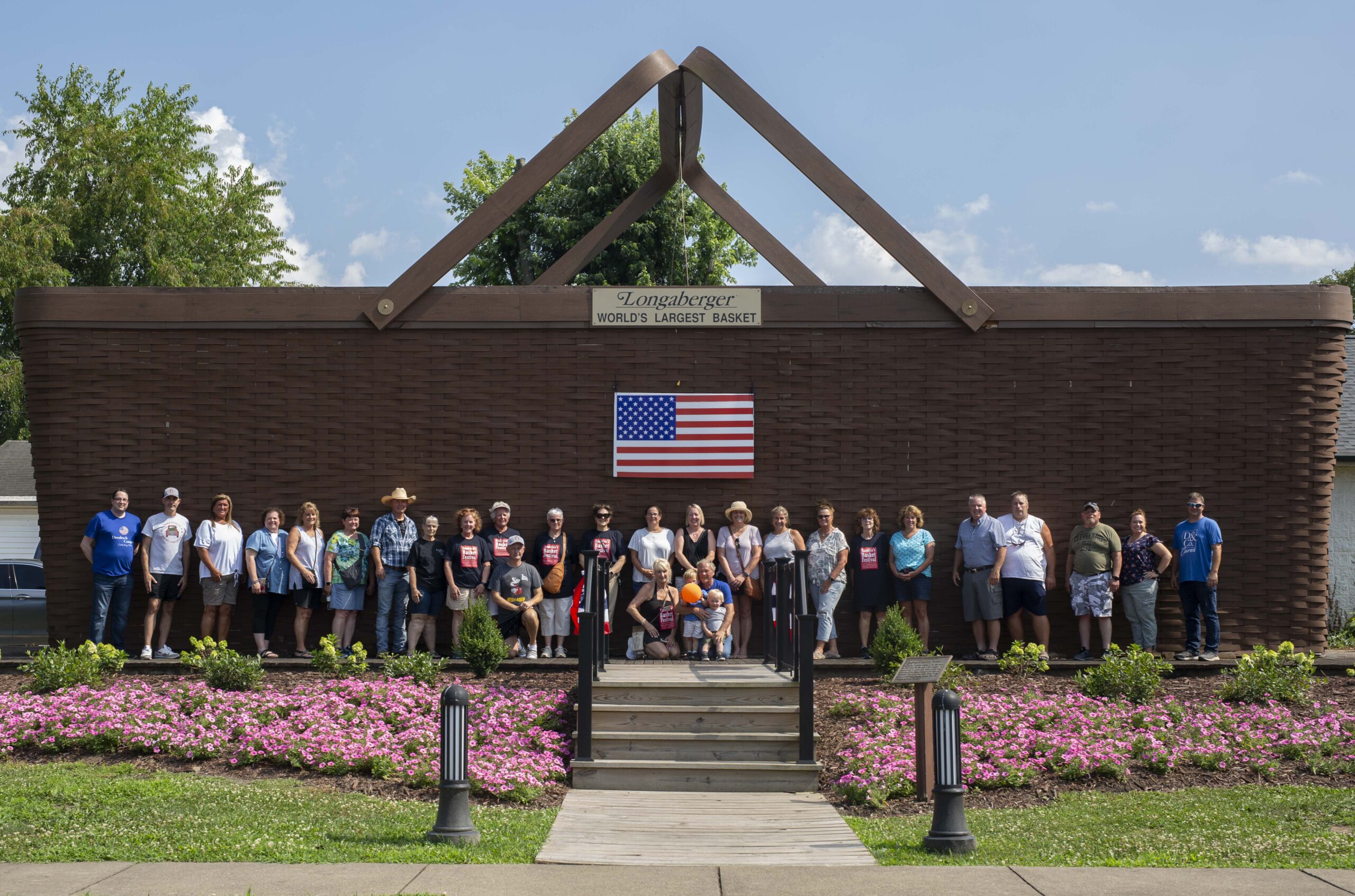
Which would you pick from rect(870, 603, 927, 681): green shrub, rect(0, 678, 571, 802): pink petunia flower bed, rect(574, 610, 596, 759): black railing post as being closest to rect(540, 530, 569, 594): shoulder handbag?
rect(0, 678, 571, 802): pink petunia flower bed

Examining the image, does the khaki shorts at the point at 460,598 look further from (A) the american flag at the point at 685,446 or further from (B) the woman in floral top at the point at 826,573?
(B) the woman in floral top at the point at 826,573

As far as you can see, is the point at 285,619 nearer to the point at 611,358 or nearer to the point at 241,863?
the point at 611,358

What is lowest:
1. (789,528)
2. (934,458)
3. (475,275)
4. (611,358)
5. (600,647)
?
(600,647)

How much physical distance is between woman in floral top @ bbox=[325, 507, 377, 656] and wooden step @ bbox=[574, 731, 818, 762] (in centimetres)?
398

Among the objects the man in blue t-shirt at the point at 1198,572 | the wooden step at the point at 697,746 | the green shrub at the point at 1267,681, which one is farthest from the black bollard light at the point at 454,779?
the man in blue t-shirt at the point at 1198,572

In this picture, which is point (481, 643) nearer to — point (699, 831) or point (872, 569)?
point (699, 831)

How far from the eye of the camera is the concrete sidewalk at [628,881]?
18.1 feet

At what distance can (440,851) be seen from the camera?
628cm

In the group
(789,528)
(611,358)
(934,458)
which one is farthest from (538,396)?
(934,458)

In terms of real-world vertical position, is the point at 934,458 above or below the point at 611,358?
below

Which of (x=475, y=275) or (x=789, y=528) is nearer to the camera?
(x=789, y=528)

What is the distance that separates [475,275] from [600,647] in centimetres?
2218

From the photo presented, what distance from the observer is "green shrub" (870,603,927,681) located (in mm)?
10484

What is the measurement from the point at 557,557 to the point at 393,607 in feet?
5.84
